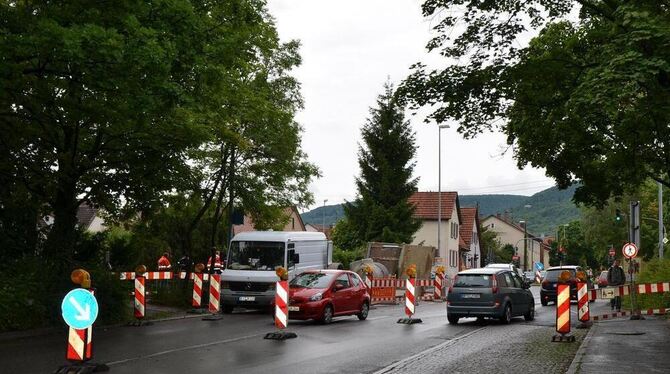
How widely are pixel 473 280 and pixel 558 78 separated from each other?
23.1ft

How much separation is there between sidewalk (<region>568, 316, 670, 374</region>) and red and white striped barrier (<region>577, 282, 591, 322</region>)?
419 mm

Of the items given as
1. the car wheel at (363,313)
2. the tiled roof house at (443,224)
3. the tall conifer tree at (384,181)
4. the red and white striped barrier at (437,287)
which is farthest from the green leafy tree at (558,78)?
the tiled roof house at (443,224)

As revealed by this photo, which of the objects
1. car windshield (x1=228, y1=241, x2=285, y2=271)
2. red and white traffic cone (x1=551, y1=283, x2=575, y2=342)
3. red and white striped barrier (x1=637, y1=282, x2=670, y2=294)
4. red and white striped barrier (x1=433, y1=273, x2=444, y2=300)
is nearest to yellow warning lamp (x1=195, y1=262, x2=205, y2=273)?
car windshield (x1=228, y1=241, x2=285, y2=271)

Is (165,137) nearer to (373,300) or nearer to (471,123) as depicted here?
(471,123)

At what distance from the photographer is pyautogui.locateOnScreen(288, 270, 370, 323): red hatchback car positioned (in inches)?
814

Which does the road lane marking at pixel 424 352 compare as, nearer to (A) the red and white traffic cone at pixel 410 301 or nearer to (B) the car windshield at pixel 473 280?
(B) the car windshield at pixel 473 280

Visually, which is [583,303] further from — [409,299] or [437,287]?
[437,287]

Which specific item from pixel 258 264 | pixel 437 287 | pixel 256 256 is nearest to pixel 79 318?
pixel 258 264

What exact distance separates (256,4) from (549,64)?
779 cm

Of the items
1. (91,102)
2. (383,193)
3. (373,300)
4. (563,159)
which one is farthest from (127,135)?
A: (383,193)

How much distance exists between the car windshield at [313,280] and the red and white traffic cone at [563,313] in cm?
702

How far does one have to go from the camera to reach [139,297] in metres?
20.4

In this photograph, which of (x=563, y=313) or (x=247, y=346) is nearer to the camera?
(x=247, y=346)

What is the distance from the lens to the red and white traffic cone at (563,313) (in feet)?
53.2
